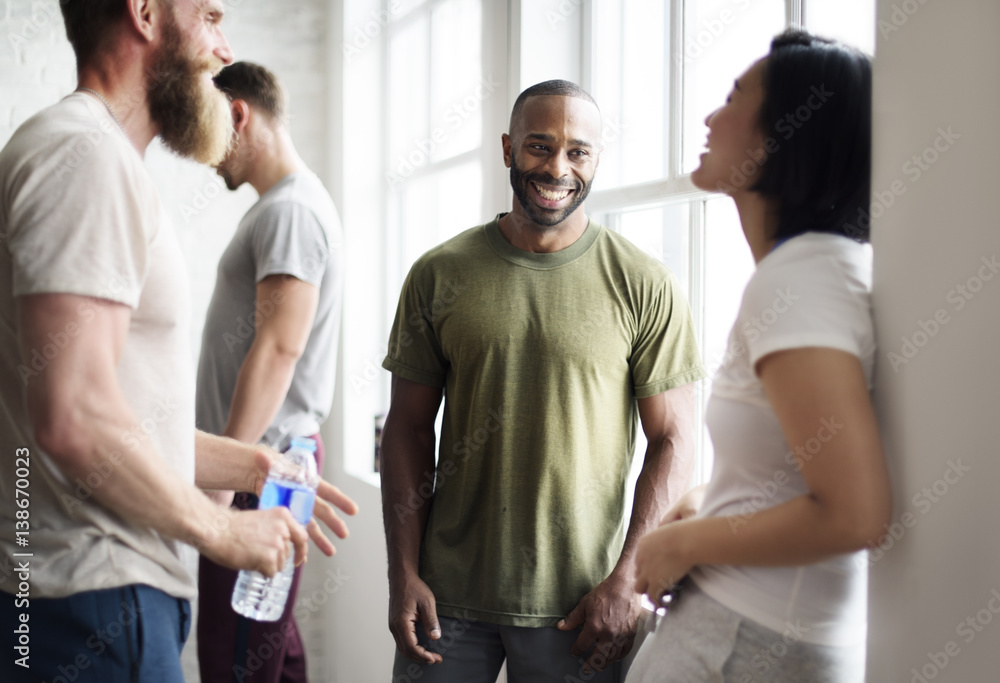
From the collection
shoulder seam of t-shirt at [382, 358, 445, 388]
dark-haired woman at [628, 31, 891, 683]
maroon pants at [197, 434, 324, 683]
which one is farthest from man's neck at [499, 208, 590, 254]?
maroon pants at [197, 434, 324, 683]

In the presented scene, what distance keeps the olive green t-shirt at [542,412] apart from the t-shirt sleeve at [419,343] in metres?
0.04

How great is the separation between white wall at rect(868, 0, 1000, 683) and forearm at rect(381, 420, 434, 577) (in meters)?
0.94

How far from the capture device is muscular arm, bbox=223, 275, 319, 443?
213 centimetres

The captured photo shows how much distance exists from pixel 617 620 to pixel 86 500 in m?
0.94

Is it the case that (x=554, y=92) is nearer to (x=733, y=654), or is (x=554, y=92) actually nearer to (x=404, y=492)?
(x=404, y=492)

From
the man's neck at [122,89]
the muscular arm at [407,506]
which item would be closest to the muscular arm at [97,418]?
the man's neck at [122,89]

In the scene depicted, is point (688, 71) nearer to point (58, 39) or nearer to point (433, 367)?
point (433, 367)

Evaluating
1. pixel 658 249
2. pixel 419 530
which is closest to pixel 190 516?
pixel 419 530

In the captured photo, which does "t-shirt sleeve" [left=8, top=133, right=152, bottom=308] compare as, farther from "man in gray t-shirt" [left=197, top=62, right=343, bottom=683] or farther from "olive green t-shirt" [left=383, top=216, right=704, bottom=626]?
"man in gray t-shirt" [left=197, top=62, right=343, bottom=683]

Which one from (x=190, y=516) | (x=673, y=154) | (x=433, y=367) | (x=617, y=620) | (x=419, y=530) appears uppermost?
(x=673, y=154)

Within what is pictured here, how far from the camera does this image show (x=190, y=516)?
108 cm

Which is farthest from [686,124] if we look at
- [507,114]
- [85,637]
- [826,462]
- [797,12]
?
[85,637]

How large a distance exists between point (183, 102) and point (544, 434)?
2.88 ft

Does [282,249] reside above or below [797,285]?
above
